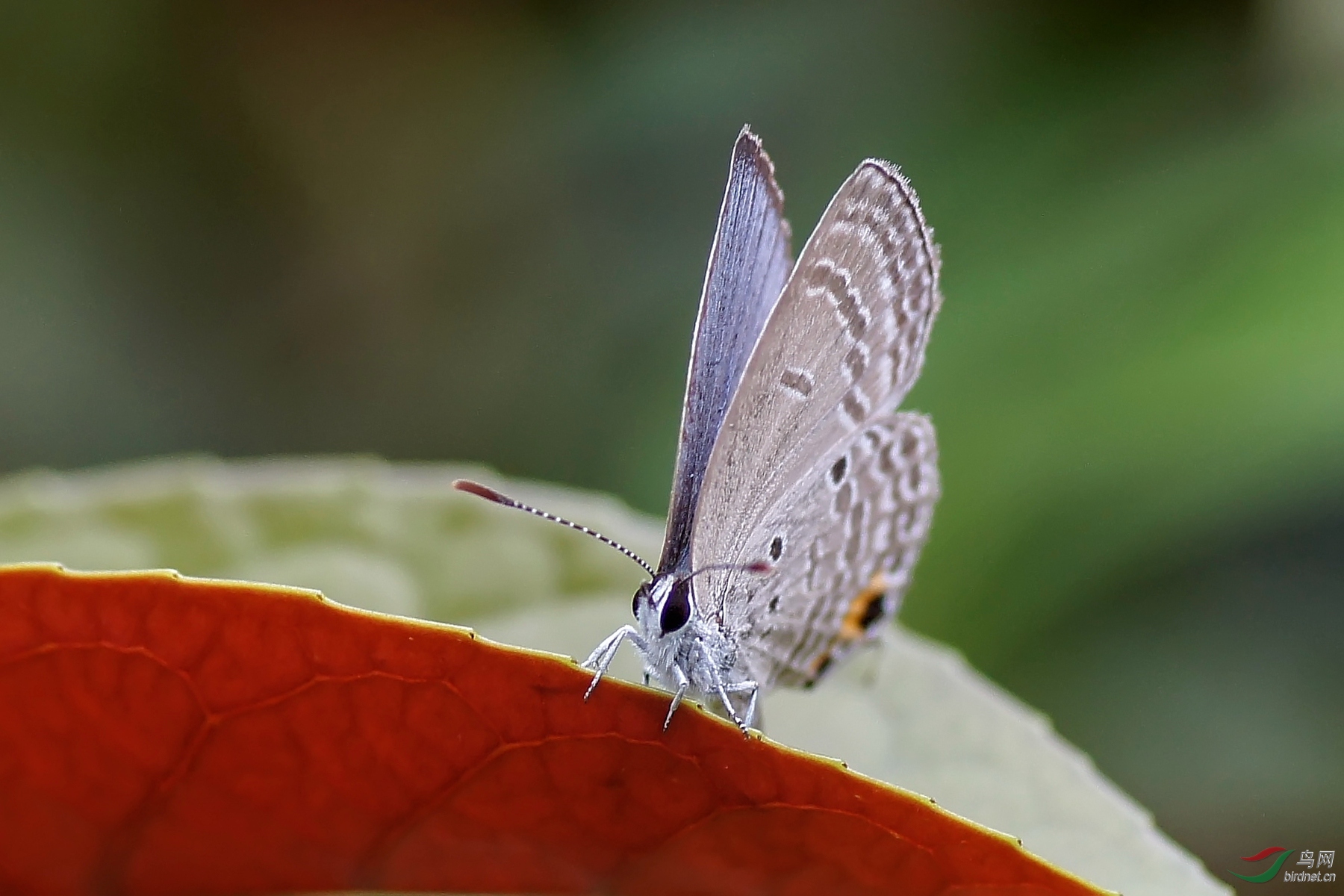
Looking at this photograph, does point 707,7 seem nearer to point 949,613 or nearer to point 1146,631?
point 949,613

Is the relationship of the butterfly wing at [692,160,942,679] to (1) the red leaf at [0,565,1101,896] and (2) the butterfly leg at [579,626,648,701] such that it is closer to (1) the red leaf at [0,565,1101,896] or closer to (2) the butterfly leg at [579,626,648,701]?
(2) the butterfly leg at [579,626,648,701]

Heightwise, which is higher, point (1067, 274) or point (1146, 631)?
point (1067, 274)

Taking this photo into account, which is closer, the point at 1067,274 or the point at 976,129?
the point at 1067,274

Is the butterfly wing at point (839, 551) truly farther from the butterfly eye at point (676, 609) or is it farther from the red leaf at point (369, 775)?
the red leaf at point (369, 775)

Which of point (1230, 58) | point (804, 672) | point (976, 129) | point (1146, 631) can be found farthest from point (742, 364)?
point (1230, 58)

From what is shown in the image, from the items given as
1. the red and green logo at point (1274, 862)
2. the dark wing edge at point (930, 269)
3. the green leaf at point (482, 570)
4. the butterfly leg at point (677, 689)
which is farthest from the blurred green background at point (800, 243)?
the butterfly leg at point (677, 689)
